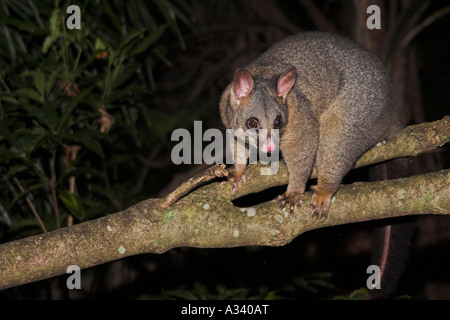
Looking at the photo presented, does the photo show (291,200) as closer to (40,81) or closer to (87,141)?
(87,141)

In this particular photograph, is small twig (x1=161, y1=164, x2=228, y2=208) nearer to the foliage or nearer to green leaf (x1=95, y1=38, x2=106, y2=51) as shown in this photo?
the foliage

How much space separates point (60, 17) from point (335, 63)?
1.99 metres

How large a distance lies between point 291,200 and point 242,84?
31.1 inches

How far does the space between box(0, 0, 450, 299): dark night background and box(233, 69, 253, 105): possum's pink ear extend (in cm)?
96

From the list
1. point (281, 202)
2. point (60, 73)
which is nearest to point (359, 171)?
Answer: point (281, 202)

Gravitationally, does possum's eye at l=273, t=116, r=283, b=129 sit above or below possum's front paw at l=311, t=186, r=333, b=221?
above

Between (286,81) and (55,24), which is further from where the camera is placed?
(55,24)

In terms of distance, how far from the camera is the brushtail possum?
3.06 metres

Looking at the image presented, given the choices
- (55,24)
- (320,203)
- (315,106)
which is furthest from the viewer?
(55,24)

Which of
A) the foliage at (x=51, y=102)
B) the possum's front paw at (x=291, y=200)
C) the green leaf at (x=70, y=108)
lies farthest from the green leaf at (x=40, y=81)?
the possum's front paw at (x=291, y=200)

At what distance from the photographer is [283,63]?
3.41 metres

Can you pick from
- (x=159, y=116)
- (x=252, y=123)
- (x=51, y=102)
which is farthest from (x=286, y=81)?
(x=159, y=116)

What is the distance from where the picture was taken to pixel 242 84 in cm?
309

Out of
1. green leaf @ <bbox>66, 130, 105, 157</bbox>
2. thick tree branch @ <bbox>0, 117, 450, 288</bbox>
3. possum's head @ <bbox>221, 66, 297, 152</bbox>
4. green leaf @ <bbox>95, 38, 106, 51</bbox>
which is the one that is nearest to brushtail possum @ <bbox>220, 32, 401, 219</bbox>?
possum's head @ <bbox>221, 66, 297, 152</bbox>
